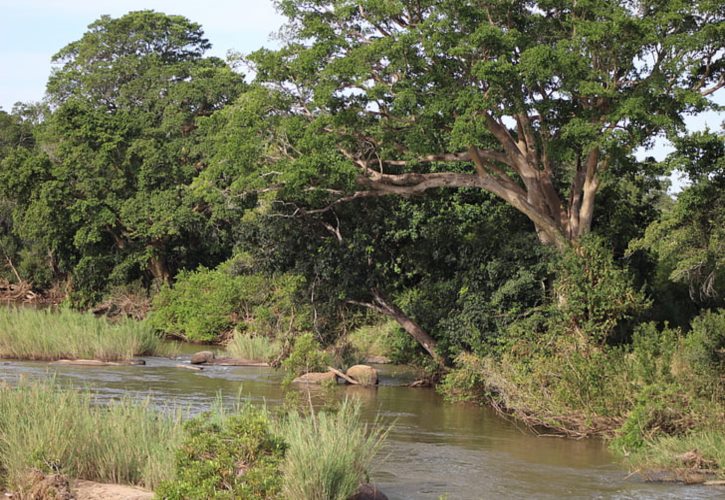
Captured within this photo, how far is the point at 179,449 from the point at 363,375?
13920mm

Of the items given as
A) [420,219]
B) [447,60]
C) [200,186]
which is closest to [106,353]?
[200,186]

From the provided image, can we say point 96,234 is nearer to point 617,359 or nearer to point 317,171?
point 317,171

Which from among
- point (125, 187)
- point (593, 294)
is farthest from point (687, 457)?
point (125, 187)

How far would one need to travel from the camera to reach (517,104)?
1852 centimetres

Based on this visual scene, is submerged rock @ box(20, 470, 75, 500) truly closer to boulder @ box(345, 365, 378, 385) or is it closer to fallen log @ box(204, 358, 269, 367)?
boulder @ box(345, 365, 378, 385)

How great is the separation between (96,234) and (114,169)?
306 cm

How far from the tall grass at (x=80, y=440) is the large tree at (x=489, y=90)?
28.9ft

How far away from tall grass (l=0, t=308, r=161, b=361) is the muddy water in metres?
1.00

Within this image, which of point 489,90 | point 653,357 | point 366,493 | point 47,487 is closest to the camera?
point 47,487

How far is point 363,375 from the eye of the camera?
23078mm

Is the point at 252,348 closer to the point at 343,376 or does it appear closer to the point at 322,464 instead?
the point at 343,376

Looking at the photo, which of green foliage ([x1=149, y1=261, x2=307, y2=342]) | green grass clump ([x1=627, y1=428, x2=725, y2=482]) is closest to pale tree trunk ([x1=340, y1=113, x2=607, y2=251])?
green grass clump ([x1=627, y1=428, x2=725, y2=482])

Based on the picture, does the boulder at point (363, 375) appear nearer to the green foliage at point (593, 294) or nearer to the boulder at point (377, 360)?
the boulder at point (377, 360)

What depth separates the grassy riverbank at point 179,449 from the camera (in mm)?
9055
